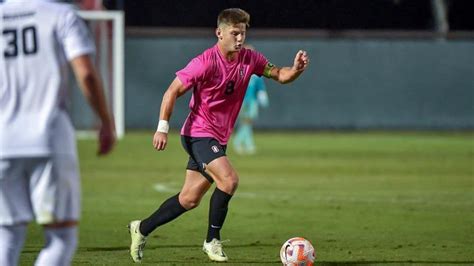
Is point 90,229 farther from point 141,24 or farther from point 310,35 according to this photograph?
point 141,24

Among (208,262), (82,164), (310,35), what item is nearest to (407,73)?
(310,35)

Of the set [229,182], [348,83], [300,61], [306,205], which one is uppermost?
[300,61]

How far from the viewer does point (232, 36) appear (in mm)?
9781

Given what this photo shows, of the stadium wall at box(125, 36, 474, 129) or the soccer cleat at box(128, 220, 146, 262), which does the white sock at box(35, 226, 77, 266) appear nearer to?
the soccer cleat at box(128, 220, 146, 262)

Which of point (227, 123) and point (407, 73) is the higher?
point (227, 123)

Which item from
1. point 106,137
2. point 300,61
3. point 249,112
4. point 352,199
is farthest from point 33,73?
point 249,112

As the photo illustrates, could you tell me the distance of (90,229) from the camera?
12461 millimetres

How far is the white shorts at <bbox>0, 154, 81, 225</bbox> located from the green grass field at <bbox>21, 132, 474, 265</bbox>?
141 inches

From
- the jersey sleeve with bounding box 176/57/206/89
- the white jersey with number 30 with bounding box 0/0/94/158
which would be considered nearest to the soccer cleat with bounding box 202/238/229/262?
the jersey sleeve with bounding box 176/57/206/89

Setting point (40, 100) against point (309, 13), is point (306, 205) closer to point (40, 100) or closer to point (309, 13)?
point (40, 100)

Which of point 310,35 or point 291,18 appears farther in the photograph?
point 291,18

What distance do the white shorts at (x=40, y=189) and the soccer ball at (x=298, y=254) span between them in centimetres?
328

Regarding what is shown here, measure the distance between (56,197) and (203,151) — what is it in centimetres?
371

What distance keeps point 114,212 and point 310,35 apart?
67.0 ft
